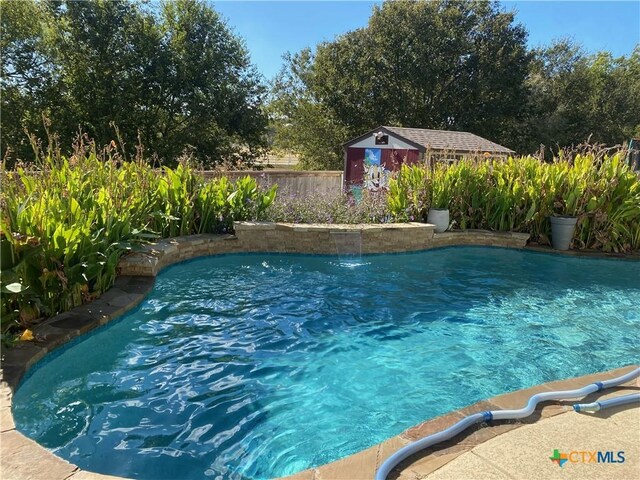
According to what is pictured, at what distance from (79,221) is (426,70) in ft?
69.4

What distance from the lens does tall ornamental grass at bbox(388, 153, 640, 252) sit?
7.66 meters

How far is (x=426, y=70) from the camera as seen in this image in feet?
72.0

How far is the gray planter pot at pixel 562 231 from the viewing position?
770cm

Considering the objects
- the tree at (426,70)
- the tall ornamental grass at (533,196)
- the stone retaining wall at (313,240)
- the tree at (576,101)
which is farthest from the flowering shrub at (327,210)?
the tree at (576,101)

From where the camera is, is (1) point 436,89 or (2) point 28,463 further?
(1) point 436,89

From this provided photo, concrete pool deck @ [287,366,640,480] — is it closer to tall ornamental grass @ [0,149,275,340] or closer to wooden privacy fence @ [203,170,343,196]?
tall ornamental grass @ [0,149,275,340]

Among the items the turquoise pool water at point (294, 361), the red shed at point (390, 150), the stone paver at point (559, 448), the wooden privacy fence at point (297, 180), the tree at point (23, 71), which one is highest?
the tree at point (23, 71)

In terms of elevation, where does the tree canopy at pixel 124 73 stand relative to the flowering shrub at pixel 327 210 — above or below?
above

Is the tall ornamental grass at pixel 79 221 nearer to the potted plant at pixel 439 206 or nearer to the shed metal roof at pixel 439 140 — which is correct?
the potted plant at pixel 439 206

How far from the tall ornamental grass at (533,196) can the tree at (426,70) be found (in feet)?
50.6

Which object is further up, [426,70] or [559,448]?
[426,70]

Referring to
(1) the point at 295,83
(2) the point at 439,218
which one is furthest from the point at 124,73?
(2) the point at 439,218

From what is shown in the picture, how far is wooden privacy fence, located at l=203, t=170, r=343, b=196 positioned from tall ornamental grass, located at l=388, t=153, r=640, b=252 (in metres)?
2.29

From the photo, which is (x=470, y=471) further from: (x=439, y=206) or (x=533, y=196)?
(x=533, y=196)
